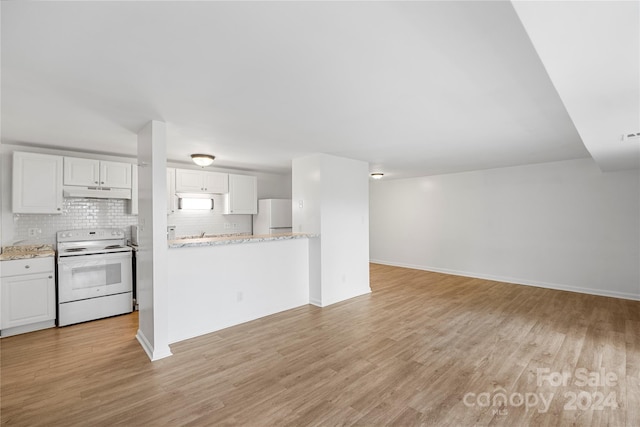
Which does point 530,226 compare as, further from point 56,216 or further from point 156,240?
point 56,216

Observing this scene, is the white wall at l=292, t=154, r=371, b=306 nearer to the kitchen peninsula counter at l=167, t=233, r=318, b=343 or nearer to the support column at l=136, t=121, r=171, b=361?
the kitchen peninsula counter at l=167, t=233, r=318, b=343

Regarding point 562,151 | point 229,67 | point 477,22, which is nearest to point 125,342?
point 229,67

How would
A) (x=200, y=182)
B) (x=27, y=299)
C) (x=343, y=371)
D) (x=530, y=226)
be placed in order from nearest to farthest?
(x=343, y=371) → (x=27, y=299) → (x=200, y=182) → (x=530, y=226)

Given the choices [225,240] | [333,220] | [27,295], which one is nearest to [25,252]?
[27,295]

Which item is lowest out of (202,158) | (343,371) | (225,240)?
(343,371)

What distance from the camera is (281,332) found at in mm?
3537

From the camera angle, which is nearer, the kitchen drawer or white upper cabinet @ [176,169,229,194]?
the kitchen drawer

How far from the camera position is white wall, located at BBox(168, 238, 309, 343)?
10.9 feet

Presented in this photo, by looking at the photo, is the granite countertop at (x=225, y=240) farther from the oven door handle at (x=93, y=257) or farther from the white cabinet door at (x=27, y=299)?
the white cabinet door at (x=27, y=299)

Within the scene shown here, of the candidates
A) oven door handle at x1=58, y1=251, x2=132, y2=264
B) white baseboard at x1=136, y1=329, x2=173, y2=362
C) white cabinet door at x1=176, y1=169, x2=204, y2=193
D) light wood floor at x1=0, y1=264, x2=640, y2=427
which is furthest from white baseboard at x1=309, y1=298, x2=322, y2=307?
white cabinet door at x1=176, y1=169, x2=204, y2=193

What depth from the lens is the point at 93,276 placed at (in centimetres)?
400

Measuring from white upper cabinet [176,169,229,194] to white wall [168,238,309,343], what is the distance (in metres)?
2.27

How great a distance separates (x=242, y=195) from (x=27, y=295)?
359cm

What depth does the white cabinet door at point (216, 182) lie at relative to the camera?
566 centimetres
